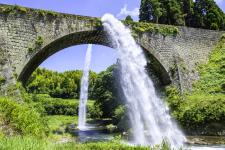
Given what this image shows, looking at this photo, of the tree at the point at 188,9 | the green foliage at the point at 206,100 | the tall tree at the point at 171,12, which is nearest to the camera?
the green foliage at the point at 206,100

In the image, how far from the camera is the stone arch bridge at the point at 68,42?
69.2ft

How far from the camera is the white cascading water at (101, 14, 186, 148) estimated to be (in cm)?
2241

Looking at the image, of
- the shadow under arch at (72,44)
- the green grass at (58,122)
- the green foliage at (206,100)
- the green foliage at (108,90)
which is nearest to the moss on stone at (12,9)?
the shadow under arch at (72,44)

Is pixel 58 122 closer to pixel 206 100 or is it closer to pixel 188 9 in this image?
pixel 188 9

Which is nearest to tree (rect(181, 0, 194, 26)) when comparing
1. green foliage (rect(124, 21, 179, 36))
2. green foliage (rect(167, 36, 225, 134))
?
green foliage (rect(167, 36, 225, 134))

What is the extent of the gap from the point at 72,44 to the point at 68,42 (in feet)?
3.52

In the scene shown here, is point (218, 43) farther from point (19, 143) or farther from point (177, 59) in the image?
point (19, 143)

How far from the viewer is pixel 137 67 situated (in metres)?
25.5

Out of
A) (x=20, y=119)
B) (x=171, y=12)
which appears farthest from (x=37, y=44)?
(x=171, y=12)

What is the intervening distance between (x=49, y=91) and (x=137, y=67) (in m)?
51.0

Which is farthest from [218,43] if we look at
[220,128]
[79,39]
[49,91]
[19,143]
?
[49,91]

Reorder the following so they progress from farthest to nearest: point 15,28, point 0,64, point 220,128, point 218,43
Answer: point 218,43 → point 220,128 → point 15,28 → point 0,64

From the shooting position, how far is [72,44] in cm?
2628

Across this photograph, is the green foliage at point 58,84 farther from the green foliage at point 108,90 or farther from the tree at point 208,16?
the tree at point 208,16
